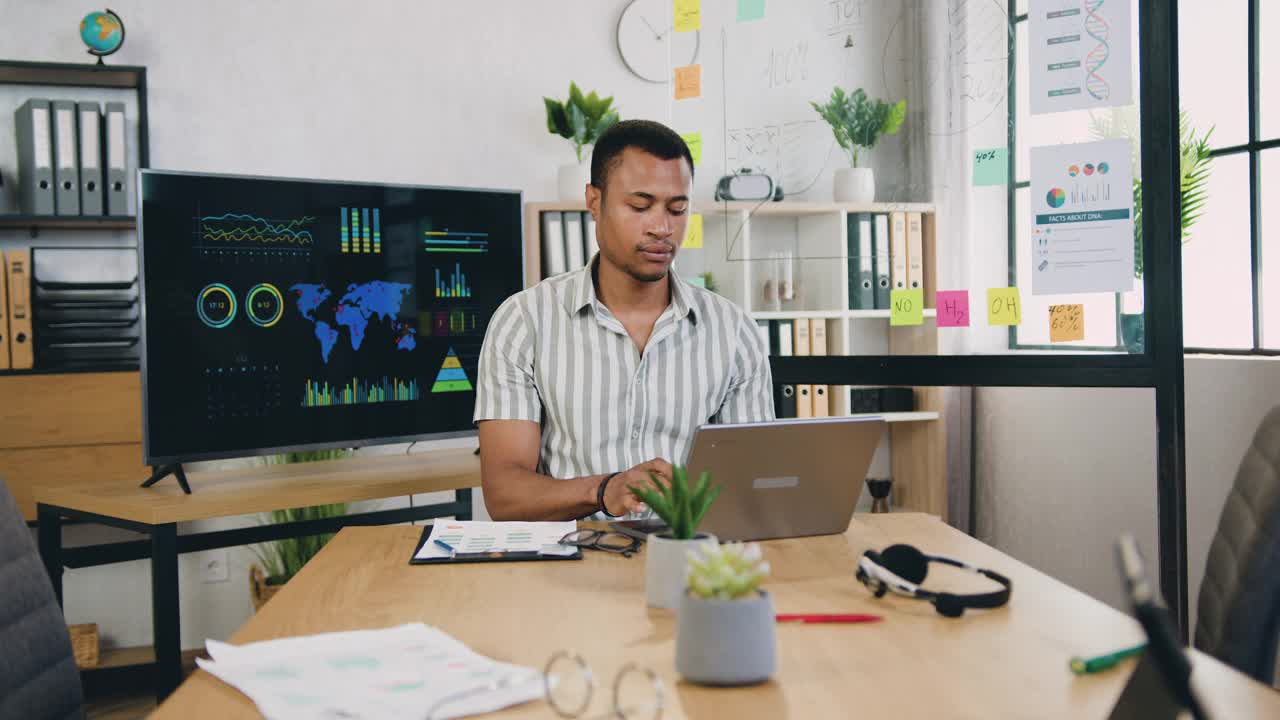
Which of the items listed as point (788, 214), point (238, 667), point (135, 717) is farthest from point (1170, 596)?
point (135, 717)

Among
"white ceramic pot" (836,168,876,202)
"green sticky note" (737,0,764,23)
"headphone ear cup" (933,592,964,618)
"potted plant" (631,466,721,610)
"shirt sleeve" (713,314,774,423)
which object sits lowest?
"headphone ear cup" (933,592,964,618)

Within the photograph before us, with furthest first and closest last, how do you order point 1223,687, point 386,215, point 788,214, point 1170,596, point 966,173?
1. point 386,215
2. point 788,214
3. point 966,173
4. point 1170,596
5. point 1223,687

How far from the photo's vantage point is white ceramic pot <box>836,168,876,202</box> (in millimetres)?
2480

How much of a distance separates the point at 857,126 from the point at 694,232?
0.52 m

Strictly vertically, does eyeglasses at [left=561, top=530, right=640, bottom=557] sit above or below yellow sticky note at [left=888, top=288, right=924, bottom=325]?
below

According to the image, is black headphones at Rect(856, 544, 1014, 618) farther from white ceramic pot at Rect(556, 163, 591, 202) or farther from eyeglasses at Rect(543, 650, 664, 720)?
white ceramic pot at Rect(556, 163, 591, 202)

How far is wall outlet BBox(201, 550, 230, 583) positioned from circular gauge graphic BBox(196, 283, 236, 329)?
1201mm

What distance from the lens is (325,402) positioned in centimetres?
278

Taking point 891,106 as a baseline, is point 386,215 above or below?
Result: below

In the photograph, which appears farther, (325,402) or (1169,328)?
(325,402)

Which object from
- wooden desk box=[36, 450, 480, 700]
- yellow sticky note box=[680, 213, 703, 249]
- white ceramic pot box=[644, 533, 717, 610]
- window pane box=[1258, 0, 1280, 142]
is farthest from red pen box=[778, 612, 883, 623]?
window pane box=[1258, 0, 1280, 142]

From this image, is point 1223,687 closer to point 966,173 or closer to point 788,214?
point 966,173

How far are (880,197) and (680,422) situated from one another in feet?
2.92

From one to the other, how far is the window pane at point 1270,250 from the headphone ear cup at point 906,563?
1.79m
